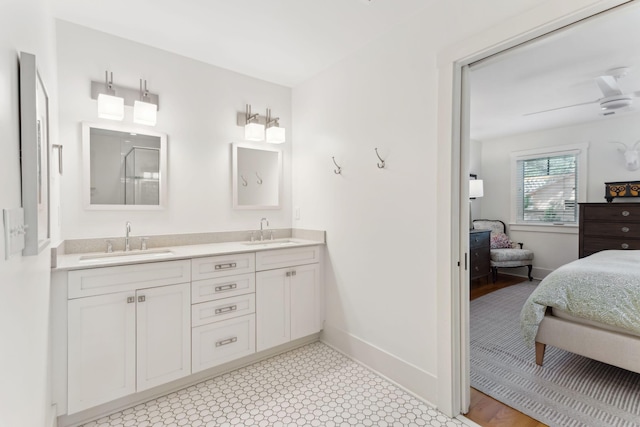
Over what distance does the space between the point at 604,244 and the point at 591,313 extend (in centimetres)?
253

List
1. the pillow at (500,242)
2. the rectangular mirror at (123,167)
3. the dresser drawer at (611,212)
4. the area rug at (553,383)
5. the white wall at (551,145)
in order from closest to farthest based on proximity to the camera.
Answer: the area rug at (553,383), the rectangular mirror at (123,167), the dresser drawer at (611,212), the white wall at (551,145), the pillow at (500,242)

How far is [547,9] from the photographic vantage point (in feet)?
4.64

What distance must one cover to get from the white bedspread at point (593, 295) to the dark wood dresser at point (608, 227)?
166 centimetres

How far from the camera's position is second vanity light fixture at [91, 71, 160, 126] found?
84.1 inches

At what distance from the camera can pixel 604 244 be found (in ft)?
12.9

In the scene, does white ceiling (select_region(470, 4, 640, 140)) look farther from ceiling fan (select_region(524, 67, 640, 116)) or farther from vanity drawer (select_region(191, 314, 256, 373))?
vanity drawer (select_region(191, 314, 256, 373))

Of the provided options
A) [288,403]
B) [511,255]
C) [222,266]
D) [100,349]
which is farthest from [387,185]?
[511,255]

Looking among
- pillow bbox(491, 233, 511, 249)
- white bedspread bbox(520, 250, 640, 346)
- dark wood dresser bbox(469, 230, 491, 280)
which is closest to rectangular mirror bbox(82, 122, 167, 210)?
white bedspread bbox(520, 250, 640, 346)

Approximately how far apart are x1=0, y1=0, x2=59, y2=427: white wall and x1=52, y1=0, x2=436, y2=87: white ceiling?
88 centimetres

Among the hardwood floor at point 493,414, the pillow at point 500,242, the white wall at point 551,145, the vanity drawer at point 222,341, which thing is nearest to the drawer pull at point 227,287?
the vanity drawer at point 222,341

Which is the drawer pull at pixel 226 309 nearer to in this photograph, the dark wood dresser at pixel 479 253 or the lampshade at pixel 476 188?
the dark wood dresser at pixel 479 253

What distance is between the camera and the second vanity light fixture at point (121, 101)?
84.1 inches

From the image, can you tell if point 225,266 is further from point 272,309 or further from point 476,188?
point 476,188

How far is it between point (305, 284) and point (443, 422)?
1.40 metres
